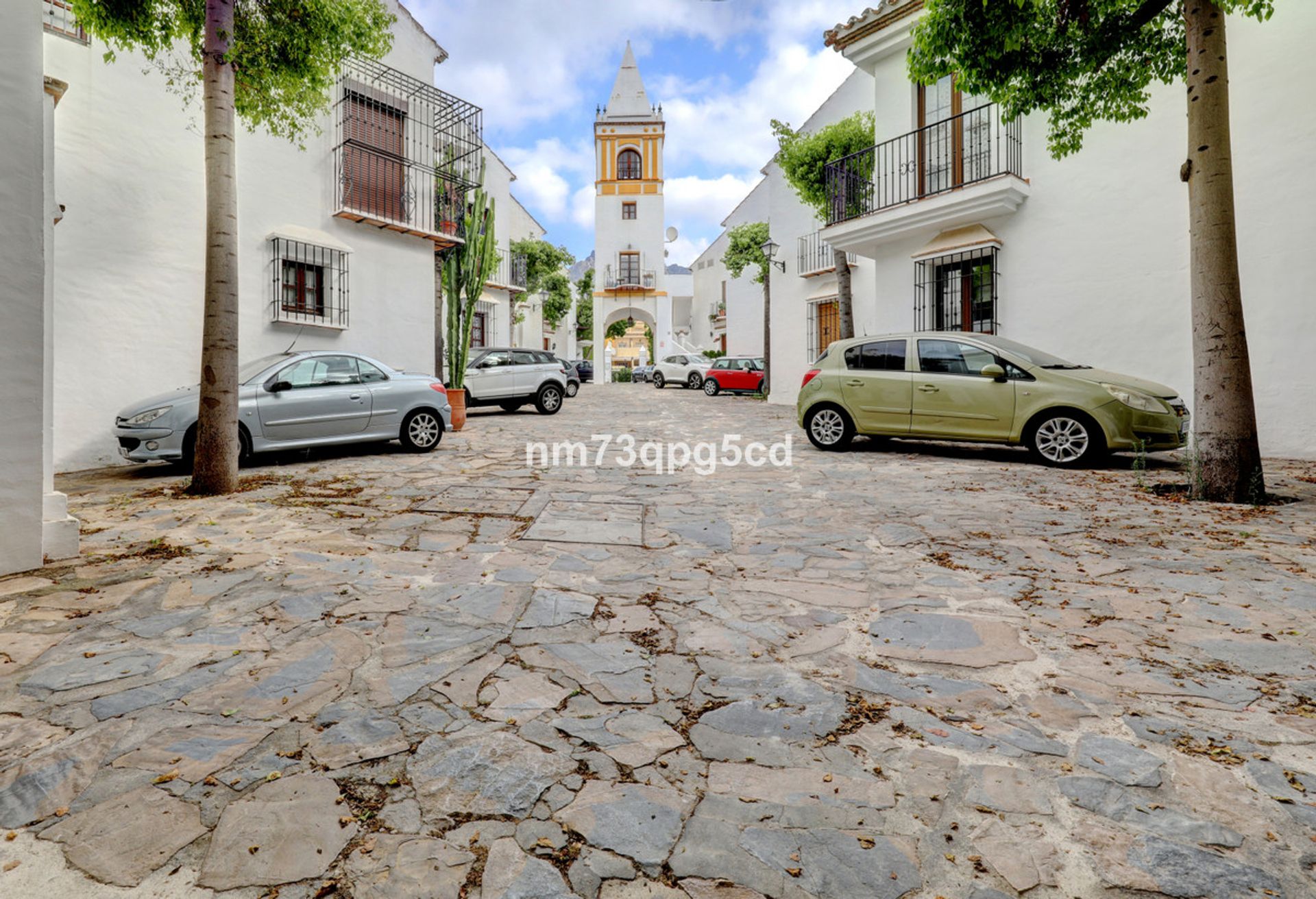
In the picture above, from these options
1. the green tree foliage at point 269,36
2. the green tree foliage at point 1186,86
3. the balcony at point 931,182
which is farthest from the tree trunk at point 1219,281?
the green tree foliage at point 269,36

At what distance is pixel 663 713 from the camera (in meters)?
2.37

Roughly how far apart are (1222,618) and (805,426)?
6.77m

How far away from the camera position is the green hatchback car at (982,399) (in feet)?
24.9

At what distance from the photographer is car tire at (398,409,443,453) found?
9531mm

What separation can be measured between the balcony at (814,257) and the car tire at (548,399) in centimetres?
803

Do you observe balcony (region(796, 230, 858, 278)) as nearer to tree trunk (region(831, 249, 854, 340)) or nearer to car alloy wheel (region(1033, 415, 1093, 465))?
tree trunk (region(831, 249, 854, 340))

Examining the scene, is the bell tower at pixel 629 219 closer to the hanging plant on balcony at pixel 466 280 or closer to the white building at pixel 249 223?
the white building at pixel 249 223

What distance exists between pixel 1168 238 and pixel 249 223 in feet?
44.7

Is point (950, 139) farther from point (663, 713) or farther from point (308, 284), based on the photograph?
point (663, 713)

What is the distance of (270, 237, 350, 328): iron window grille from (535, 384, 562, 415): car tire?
4.90 metres

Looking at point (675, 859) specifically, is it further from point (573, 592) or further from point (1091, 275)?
point (1091, 275)

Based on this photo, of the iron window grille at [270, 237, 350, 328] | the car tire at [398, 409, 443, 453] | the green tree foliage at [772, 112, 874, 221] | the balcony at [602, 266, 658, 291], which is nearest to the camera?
the car tire at [398, 409, 443, 453]

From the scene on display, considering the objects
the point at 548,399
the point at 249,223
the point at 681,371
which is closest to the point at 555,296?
the point at 681,371

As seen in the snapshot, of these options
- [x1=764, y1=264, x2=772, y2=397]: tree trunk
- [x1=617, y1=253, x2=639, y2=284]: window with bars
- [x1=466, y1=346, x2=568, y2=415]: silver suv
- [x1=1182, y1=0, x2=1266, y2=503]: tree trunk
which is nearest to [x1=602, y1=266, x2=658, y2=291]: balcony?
[x1=617, y1=253, x2=639, y2=284]: window with bars
